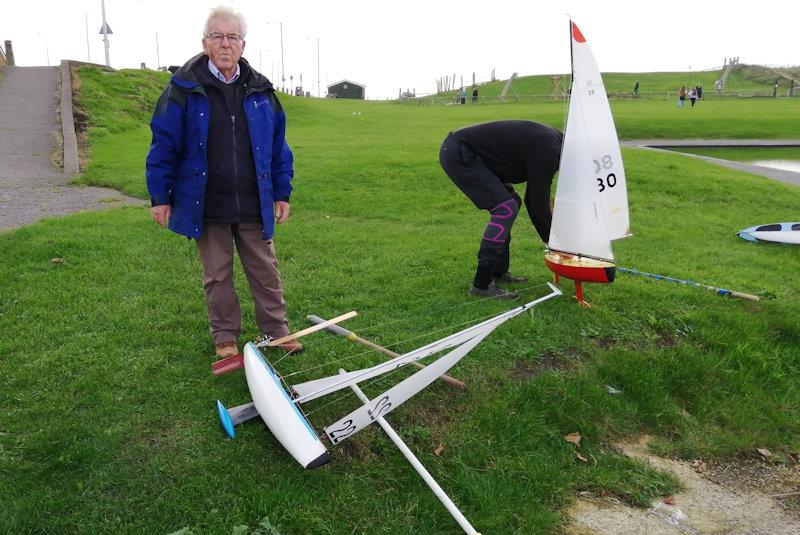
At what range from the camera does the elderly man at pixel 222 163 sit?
3674 mm

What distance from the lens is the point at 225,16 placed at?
3.62m

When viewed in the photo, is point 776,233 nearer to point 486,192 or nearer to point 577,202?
point 577,202

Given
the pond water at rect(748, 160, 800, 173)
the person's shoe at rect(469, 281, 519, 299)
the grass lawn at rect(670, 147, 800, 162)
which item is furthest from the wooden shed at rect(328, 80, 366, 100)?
the person's shoe at rect(469, 281, 519, 299)

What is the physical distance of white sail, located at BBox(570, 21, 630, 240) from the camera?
4.55 m

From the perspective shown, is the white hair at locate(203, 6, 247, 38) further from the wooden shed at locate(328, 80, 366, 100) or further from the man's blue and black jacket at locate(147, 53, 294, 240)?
the wooden shed at locate(328, 80, 366, 100)

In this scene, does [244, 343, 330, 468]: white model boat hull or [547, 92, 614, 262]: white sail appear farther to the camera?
[547, 92, 614, 262]: white sail

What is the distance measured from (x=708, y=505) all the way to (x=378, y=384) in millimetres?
2191

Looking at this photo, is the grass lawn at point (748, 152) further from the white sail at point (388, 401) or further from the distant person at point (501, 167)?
the white sail at point (388, 401)

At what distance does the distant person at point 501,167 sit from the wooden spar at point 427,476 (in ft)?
7.71

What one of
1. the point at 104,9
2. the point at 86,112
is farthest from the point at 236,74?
the point at 104,9

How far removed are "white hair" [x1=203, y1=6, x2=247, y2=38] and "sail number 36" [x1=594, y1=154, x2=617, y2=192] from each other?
9.48 feet

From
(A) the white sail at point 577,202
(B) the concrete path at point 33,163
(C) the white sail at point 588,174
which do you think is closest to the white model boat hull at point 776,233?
(C) the white sail at point 588,174

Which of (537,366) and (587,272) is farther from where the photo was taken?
(587,272)

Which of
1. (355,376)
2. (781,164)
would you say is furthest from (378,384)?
(781,164)
